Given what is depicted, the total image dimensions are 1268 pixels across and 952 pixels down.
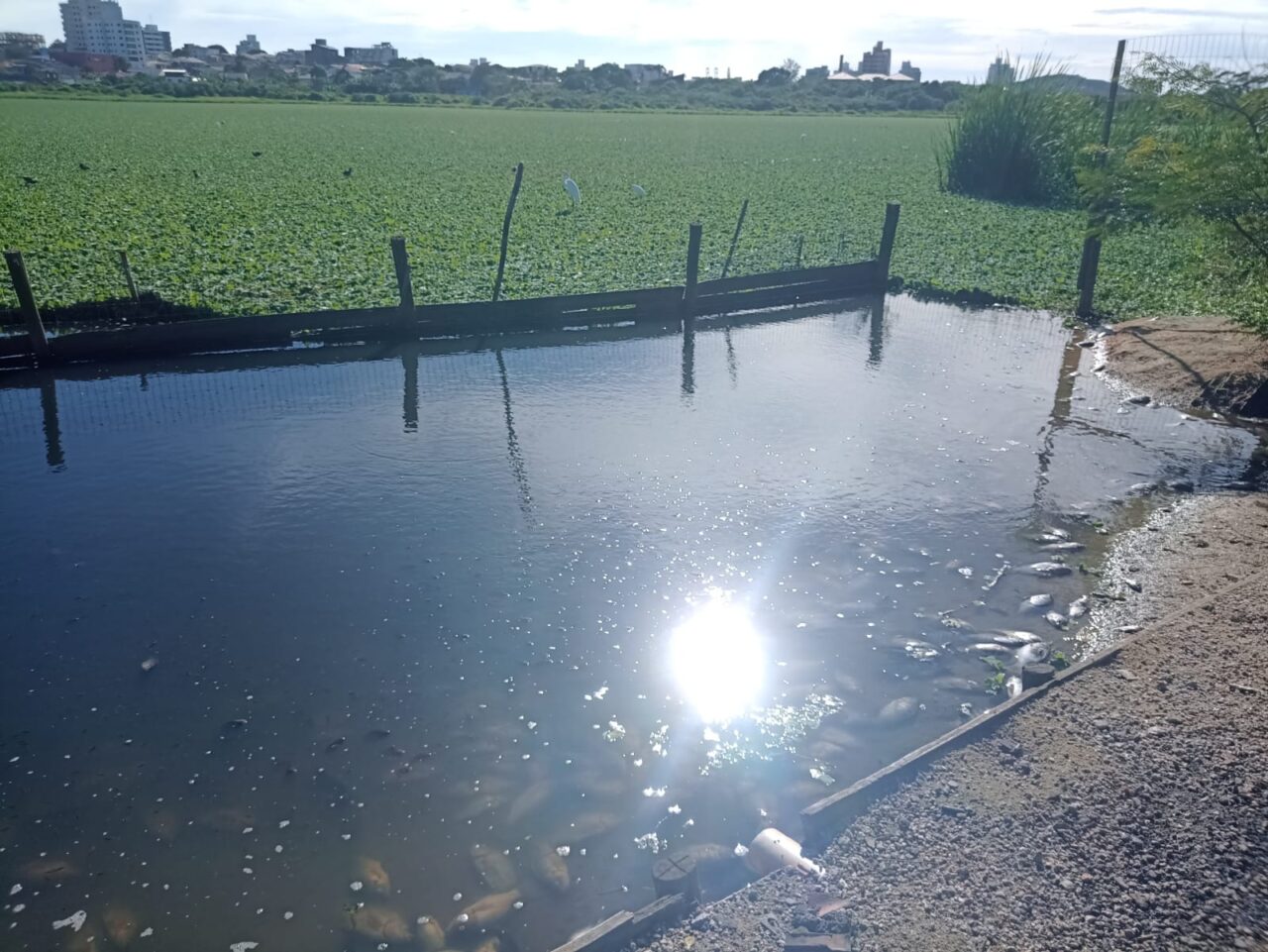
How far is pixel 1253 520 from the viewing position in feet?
30.4

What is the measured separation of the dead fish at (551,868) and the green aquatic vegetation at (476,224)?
42.0 feet

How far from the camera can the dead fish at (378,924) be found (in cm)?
502

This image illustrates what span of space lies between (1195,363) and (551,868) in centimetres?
1265

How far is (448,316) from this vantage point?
15.8m

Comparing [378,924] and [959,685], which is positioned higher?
[959,685]

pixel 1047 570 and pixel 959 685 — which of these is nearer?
pixel 959 685

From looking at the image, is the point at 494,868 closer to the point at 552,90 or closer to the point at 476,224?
the point at 476,224

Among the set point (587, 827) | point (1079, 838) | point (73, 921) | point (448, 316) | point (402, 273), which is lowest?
point (73, 921)

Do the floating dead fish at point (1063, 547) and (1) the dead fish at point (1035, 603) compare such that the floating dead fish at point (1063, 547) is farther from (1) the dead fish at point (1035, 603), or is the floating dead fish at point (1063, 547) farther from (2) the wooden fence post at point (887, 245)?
(2) the wooden fence post at point (887, 245)

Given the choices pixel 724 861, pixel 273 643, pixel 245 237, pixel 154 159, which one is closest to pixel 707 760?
pixel 724 861

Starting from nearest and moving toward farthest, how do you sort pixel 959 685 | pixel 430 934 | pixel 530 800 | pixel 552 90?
pixel 430 934
pixel 530 800
pixel 959 685
pixel 552 90

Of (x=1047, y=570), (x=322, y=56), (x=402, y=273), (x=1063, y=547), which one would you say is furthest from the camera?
(x=322, y=56)

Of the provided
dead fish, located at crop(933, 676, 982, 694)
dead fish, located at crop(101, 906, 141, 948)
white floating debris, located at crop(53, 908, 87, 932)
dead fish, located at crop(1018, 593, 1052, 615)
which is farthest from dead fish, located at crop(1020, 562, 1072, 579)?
white floating debris, located at crop(53, 908, 87, 932)

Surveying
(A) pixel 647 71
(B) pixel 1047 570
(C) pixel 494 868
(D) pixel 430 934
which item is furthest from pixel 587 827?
(A) pixel 647 71
